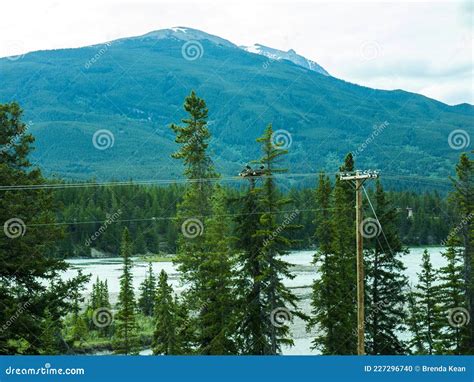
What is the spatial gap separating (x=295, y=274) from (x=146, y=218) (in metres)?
54.6

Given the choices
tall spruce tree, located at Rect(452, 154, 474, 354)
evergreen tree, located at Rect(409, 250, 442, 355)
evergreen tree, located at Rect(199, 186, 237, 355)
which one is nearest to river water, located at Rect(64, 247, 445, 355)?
evergreen tree, located at Rect(409, 250, 442, 355)

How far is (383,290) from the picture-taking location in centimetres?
3694

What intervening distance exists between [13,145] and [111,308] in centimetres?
3354

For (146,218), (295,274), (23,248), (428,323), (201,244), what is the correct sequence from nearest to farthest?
(23,248) → (201,244) → (428,323) → (295,274) → (146,218)

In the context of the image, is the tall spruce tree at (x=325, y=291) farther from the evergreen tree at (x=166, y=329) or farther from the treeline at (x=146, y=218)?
the treeline at (x=146, y=218)

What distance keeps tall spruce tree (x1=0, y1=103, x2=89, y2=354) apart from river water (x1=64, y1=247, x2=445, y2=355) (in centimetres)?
1702

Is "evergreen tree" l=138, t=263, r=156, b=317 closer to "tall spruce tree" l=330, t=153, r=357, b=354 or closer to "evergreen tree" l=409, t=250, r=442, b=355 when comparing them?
"tall spruce tree" l=330, t=153, r=357, b=354

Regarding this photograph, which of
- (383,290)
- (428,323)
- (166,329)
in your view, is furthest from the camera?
(428,323)

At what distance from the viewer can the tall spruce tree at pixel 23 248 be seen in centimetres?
2569

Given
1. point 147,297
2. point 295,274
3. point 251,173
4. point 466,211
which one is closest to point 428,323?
point 466,211

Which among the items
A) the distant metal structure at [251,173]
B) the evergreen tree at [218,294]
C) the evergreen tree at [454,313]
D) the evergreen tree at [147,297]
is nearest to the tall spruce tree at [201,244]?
the evergreen tree at [218,294]

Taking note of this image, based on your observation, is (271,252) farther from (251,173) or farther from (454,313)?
(454,313)

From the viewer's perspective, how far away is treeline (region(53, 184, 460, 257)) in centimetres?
10712

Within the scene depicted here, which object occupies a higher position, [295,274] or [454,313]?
[454,313]
